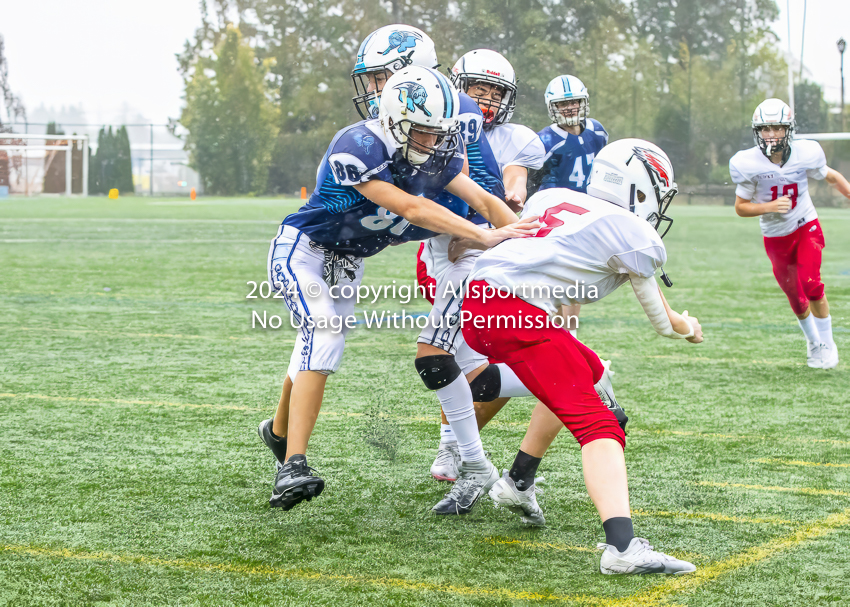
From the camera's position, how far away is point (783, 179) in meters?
6.26

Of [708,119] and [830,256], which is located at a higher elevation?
[708,119]

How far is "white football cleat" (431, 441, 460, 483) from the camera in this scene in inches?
143

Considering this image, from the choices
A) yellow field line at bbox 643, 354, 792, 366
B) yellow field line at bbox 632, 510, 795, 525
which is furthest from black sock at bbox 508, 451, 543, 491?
yellow field line at bbox 643, 354, 792, 366

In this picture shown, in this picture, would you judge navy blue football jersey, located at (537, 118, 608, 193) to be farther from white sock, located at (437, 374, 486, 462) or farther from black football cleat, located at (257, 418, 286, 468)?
black football cleat, located at (257, 418, 286, 468)

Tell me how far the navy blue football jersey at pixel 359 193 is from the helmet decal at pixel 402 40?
0.42 m

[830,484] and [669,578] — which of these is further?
[830,484]

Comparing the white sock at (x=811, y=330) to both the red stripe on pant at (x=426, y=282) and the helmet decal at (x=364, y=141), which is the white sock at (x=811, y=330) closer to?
the red stripe on pant at (x=426, y=282)

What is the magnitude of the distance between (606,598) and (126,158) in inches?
1526

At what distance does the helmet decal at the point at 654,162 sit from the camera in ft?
9.29

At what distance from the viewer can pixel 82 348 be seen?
611cm

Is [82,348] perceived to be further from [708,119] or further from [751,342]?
[708,119]

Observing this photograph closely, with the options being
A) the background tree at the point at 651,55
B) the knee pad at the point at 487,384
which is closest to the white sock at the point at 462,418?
the knee pad at the point at 487,384

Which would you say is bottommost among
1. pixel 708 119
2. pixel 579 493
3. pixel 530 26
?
pixel 579 493

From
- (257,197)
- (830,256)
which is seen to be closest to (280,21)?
(257,197)
